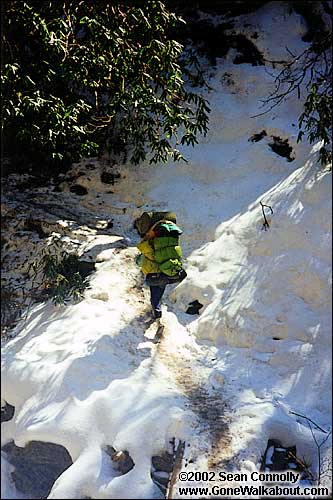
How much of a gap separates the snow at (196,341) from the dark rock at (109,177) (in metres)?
0.21

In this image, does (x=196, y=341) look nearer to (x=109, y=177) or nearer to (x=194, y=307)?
(x=194, y=307)

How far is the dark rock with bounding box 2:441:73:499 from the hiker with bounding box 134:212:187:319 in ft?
6.85

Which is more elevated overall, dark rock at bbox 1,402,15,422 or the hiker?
the hiker

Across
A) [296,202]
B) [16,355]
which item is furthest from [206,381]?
[296,202]

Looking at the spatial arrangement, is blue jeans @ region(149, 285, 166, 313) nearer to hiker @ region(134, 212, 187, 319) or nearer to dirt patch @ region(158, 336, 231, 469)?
hiker @ region(134, 212, 187, 319)

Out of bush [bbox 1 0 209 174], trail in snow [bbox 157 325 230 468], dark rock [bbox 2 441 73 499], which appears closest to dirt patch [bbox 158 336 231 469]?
trail in snow [bbox 157 325 230 468]

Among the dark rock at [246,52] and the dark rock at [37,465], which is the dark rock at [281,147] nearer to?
the dark rock at [246,52]

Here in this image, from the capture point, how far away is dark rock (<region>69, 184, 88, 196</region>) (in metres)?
8.19

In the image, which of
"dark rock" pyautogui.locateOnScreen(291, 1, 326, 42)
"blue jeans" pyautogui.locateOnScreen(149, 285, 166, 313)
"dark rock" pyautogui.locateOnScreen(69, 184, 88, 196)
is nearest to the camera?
"blue jeans" pyautogui.locateOnScreen(149, 285, 166, 313)

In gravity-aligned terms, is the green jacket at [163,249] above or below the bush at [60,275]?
above

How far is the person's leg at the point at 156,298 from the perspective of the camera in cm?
580

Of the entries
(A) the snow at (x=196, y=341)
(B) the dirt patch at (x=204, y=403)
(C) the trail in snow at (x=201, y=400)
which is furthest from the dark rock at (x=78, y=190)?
(B) the dirt patch at (x=204, y=403)

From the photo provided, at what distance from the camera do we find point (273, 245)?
6.32 m

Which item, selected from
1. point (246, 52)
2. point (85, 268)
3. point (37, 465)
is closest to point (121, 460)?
point (37, 465)
